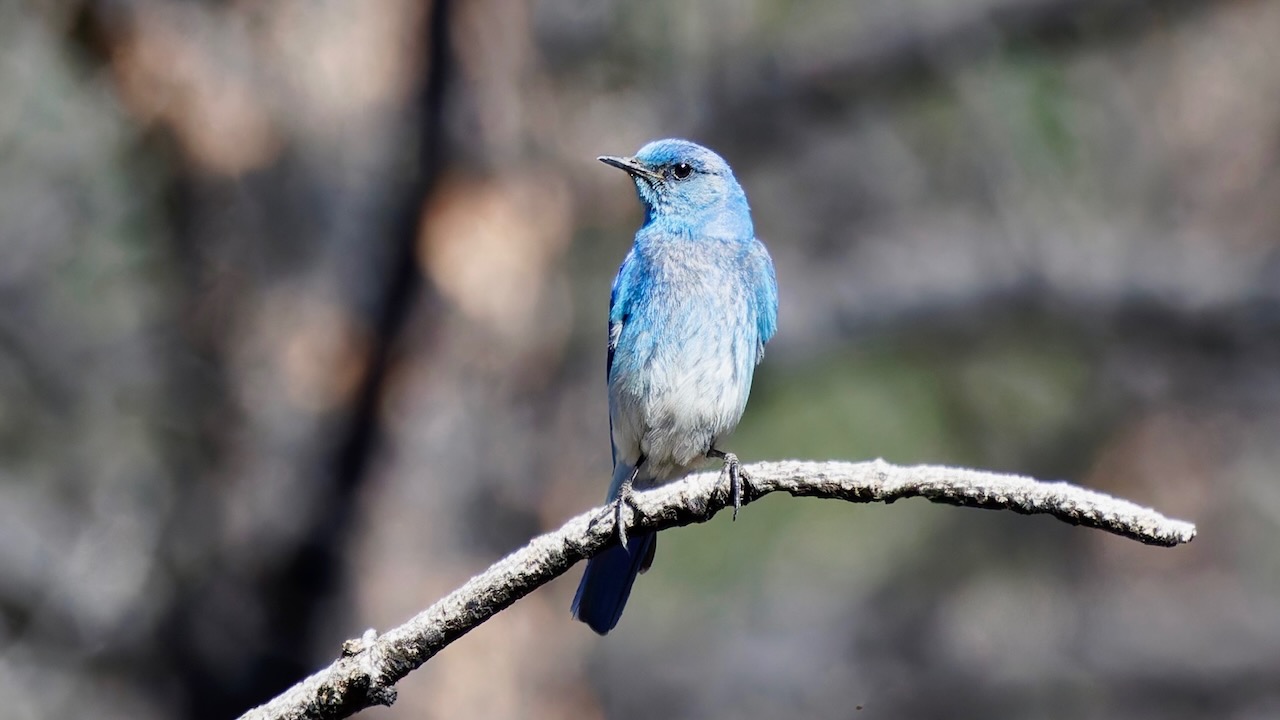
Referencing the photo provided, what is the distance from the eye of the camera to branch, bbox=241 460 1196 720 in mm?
2533

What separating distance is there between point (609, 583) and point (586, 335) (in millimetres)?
2789

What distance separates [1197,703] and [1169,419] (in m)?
1.54

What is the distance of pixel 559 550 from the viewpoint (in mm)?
2791

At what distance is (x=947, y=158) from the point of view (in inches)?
321

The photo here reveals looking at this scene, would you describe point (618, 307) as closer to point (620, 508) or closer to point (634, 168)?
point (634, 168)

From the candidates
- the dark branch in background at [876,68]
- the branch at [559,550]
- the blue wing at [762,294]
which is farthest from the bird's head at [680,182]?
the branch at [559,550]

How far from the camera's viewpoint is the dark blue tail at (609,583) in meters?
3.96

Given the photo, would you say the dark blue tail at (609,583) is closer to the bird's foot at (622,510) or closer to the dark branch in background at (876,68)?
the bird's foot at (622,510)

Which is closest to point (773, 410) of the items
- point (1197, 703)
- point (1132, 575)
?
point (1132, 575)

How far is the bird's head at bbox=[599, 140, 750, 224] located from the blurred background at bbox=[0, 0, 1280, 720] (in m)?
1.26

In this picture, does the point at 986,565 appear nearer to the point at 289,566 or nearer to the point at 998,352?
the point at 998,352

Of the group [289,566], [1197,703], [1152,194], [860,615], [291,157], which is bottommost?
[289,566]

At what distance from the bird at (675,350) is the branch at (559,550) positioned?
1122 mm

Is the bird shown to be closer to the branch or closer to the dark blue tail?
the dark blue tail
